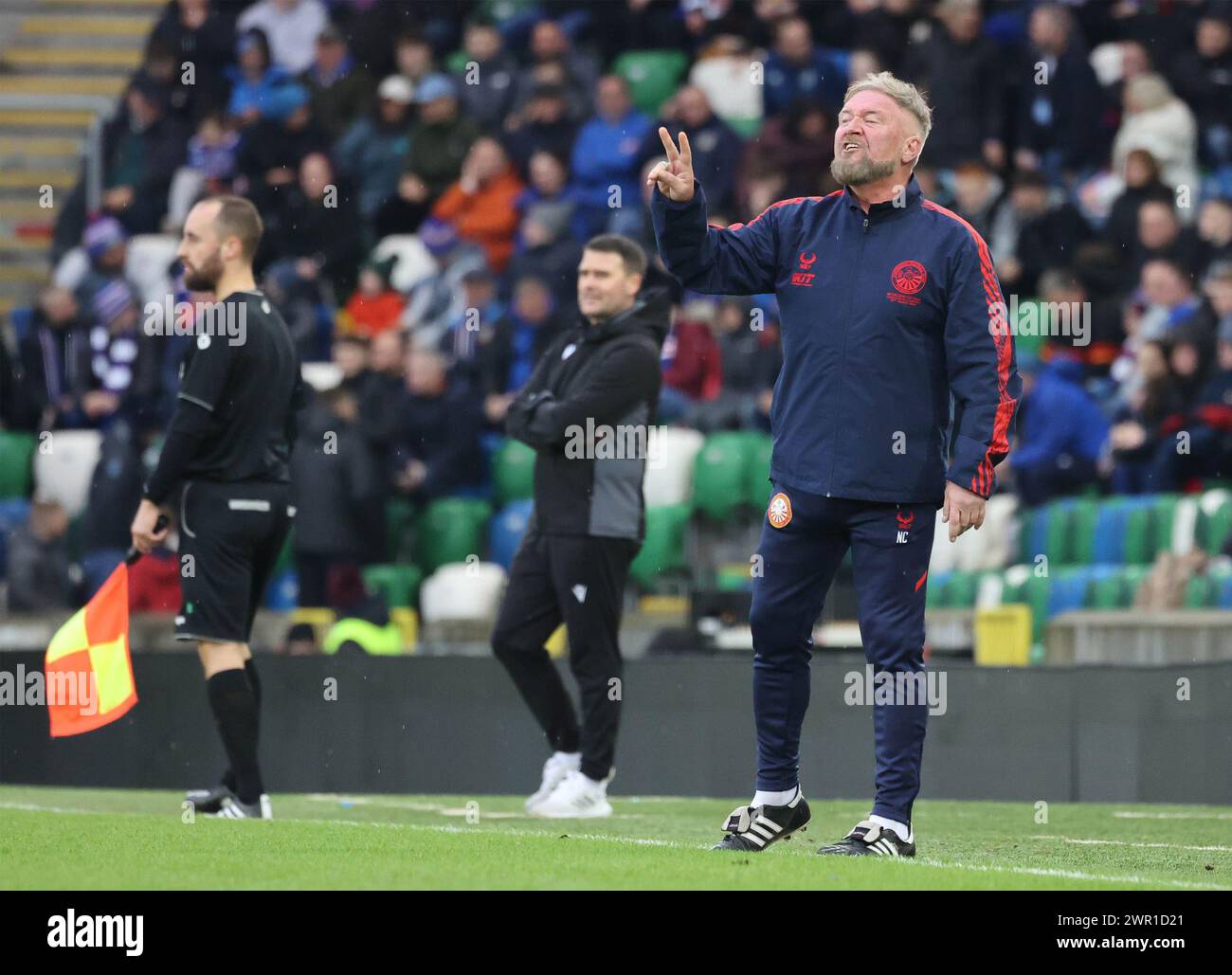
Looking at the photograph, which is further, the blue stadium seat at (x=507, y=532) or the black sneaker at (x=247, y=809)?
the blue stadium seat at (x=507, y=532)

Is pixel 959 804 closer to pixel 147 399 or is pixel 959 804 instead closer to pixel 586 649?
pixel 586 649

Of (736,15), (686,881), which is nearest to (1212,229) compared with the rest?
(736,15)

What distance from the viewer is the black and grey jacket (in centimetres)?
909

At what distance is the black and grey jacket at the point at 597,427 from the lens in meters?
9.09

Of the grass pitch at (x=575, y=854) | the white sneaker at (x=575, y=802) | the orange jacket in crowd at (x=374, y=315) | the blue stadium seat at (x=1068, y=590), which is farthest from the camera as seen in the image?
the orange jacket in crowd at (x=374, y=315)

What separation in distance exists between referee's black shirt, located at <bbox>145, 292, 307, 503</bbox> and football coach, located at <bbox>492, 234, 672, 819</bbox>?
4.04 ft

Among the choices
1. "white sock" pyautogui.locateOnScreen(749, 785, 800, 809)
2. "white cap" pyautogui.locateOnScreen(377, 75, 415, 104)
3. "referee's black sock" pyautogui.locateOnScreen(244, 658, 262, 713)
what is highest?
"white cap" pyautogui.locateOnScreen(377, 75, 415, 104)

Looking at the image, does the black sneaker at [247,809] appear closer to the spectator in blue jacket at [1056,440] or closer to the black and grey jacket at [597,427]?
the black and grey jacket at [597,427]

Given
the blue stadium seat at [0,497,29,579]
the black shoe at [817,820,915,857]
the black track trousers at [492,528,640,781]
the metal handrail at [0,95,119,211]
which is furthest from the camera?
the metal handrail at [0,95,119,211]

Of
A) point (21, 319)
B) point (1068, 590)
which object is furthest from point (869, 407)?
point (21, 319)

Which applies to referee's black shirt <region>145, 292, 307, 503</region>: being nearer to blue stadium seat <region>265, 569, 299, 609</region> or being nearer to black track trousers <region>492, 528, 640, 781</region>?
black track trousers <region>492, 528, 640, 781</region>

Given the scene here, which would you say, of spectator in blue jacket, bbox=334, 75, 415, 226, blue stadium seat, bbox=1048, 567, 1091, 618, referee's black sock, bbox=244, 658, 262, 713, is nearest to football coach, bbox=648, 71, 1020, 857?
referee's black sock, bbox=244, 658, 262, 713

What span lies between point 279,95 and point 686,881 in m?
14.2

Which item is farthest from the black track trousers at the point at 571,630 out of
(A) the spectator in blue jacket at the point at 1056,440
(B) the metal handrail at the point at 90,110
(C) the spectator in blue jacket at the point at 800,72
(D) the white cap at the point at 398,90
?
(B) the metal handrail at the point at 90,110
